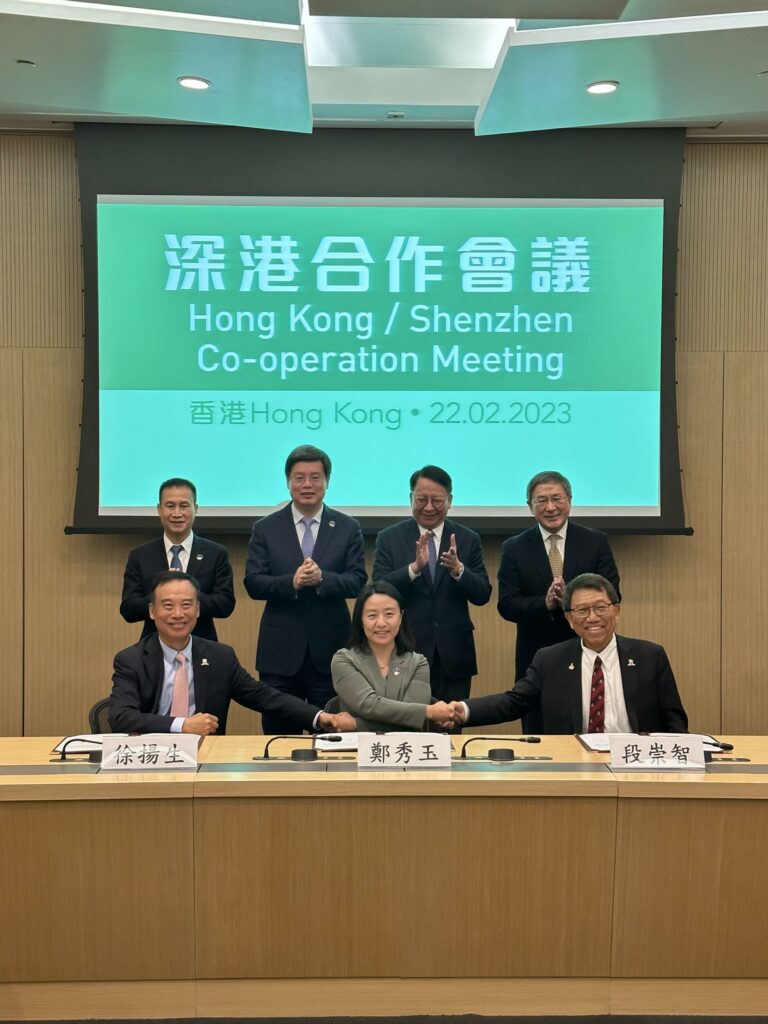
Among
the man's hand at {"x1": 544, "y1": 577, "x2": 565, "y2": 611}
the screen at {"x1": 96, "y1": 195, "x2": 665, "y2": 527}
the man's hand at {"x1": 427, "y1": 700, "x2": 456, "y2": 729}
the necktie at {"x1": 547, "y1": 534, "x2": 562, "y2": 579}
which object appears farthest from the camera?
the screen at {"x1": 96, "y1": 195, "x2": 665, "y2": 527}

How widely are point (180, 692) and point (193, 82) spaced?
8.55 ft

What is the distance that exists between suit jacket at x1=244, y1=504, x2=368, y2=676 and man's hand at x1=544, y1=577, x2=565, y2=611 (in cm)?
77

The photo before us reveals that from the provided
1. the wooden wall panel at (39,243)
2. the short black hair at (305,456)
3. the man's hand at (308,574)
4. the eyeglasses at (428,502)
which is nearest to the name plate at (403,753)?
the man's hand at (308,574)

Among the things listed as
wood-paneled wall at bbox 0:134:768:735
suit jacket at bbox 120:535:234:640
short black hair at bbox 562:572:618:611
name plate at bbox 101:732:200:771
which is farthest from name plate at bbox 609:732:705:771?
wood-paneled wall at bbox 0:134:768:735

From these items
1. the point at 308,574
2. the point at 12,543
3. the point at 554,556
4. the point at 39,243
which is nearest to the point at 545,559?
the point at 554,556

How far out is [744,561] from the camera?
227 inches

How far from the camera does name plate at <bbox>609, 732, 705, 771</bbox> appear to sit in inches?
118

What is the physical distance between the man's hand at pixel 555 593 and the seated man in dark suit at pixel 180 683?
3.65 feet

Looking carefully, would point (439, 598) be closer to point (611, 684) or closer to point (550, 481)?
point (550, 481)

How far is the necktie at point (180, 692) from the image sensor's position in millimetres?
3553

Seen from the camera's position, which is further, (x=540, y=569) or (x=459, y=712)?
(x=540, y=569)

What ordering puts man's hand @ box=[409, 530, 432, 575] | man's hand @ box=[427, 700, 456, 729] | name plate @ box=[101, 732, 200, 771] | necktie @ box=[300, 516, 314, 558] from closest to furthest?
name plate @ box=[101, 732, 200, 771] → man's hand @ box=[427, 700, 456, 729] → man's hand @ box=[409, 530, 432, 575] → necktie @ box=[300, 516, 314, 558]

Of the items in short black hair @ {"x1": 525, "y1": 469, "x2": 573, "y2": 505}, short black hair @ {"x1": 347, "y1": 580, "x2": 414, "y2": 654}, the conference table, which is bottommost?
the conference table

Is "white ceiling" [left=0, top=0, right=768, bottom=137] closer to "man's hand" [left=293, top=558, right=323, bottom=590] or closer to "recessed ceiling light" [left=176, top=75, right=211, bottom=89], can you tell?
"recessed ceiling light" [left=176, top=75, right=211, bottom=89]
